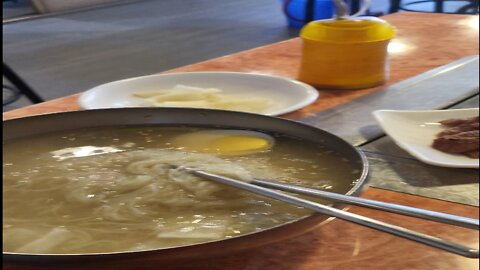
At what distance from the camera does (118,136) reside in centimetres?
84

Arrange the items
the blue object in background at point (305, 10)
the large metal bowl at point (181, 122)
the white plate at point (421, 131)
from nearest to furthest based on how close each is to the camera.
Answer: the large metal bowl at point (181, 122), the white plate at point (421, 131), the blue object in background at point (305, 10)

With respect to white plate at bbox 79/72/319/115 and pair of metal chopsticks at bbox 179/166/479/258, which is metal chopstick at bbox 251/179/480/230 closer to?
pair of metal chopsticks at bbox 179/166/479/258

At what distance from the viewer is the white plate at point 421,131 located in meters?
0.89

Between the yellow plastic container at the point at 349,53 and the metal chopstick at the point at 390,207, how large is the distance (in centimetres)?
70

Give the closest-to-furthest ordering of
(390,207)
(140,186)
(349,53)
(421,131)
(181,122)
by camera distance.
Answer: (390,207)
(140,186)
(181,122)
(421,131)
(349,53)

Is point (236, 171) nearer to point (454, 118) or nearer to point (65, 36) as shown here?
point (454, 118)

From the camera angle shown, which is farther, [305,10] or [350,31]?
[305,10]

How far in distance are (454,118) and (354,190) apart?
51 centimetres

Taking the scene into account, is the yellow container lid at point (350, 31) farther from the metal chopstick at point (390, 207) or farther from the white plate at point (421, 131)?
the metal chopstick at point (390, 207)

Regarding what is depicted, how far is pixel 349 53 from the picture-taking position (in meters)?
1.30

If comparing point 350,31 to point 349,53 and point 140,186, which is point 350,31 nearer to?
point 349,53

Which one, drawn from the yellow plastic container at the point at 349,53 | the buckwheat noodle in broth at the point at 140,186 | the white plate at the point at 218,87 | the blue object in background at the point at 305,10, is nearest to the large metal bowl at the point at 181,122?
the buckwheat noodle in broth at the point at 140,186

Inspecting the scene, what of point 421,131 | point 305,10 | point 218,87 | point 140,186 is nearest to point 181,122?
point 140,186

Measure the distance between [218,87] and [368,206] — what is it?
0.84 m
